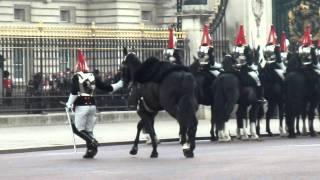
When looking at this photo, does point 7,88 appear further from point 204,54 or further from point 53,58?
point 204,54

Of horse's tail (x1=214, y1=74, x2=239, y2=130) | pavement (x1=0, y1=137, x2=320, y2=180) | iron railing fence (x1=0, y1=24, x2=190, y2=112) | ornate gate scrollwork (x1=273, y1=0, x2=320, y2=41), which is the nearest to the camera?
pavement (x1=0, y1=137, x2=320, y2=180)

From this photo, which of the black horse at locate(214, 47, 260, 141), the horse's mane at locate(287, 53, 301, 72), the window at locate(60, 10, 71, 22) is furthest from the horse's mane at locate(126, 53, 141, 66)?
the window at locate(60, 10, 71, 22)

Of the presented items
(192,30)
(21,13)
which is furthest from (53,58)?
(21,13)

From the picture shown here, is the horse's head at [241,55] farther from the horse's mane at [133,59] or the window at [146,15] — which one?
the window at [146,15]

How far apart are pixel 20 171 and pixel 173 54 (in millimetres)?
7787

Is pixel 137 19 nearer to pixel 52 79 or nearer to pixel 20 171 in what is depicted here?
pixel 52 79

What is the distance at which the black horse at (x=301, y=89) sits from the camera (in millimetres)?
27969

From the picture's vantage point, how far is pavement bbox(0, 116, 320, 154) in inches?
1023

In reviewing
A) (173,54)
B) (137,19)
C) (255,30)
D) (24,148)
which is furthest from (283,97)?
(137,19)

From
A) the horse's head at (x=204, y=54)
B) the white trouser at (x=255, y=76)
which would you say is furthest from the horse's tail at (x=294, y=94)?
the horse's head at (x=204, y=54)

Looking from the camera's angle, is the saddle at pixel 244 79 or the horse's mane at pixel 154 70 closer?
the horse's mane at pixel 154 70

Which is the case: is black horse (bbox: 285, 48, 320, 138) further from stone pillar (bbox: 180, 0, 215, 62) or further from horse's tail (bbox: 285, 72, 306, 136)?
stone pillar (bbox: 180, 0, 215, 62)

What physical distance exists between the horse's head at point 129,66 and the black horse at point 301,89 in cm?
601

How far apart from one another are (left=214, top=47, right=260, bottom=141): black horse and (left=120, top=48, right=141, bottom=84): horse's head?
4.00 metres
